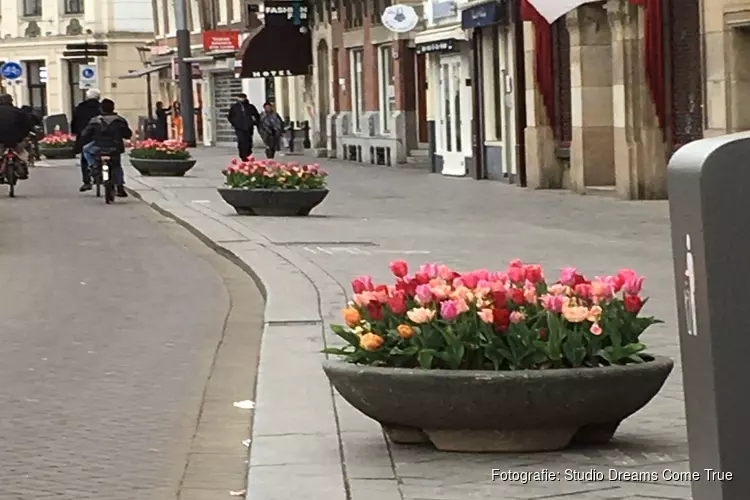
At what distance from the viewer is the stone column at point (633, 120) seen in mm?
24453

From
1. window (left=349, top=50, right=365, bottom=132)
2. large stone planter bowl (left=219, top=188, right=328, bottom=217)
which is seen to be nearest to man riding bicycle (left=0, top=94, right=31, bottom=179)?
large stone planter bowl (left=219, top=188, right=328, bottom=217)

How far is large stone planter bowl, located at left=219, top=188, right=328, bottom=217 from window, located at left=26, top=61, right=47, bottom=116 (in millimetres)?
53702

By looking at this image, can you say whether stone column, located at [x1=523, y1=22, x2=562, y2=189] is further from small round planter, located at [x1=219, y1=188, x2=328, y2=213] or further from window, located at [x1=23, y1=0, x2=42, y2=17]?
window, located at [x1=23, y1=0, x2=42, y2=17]

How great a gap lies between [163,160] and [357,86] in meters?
10.6

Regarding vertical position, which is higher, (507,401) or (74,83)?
(74,83)

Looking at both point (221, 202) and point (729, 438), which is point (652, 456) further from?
point (221, 202)

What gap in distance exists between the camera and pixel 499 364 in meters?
6.80

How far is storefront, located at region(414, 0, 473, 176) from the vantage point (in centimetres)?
3419

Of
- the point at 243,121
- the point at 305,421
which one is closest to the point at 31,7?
the point at 243,121

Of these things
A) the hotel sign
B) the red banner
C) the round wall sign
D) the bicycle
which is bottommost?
the bicycle

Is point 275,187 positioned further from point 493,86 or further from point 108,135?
point 493,86

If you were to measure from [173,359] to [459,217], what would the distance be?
12.2 m

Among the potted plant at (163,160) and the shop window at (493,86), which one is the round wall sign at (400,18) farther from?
the potted plant at (163,160)

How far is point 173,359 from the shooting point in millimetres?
→ 10648
